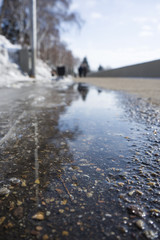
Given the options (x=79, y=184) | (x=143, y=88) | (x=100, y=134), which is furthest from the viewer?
(x=143, y=88)

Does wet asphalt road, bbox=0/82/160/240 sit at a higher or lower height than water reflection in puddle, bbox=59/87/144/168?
lower

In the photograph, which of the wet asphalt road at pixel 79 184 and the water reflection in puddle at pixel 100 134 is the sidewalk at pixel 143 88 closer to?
the water reflection in puddle at pixel 100 134

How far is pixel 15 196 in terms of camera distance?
3.40ft

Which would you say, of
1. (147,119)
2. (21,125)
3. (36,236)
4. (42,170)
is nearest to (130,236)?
(36,236)

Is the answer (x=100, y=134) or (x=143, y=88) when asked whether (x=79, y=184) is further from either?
(x=143, y=88)

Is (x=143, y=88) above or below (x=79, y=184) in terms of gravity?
above

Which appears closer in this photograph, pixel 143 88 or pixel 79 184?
pixel 79 184

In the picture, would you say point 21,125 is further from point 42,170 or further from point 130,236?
point 130,236

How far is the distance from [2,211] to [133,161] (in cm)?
95

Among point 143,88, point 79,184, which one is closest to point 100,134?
point 79,184

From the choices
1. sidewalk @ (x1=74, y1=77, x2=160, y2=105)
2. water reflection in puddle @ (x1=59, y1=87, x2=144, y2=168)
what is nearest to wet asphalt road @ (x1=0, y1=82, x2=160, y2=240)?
water reflection in puddle @ (x1=59, y1=87, x2=144, y2=168)

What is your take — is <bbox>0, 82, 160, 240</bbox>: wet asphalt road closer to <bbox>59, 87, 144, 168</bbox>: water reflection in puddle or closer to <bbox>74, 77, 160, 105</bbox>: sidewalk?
<bbox>59, 87, 144, 168</bbox>: water reflection in puddle

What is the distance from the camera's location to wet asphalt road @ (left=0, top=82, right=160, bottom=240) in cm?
83

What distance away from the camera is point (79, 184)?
1.15m
